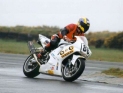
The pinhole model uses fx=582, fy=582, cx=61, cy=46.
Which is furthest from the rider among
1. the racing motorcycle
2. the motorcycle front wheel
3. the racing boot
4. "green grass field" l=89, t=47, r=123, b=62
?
"green grass field" l=89, t=47, r=123, b=62

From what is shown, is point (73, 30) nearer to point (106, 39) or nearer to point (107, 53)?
point (107, 53)

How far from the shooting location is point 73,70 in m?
14.1

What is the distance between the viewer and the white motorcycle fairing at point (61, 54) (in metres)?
14.2

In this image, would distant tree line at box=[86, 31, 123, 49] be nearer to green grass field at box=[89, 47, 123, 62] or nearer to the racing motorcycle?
green grass field at box=[89, 47, 123, 62]

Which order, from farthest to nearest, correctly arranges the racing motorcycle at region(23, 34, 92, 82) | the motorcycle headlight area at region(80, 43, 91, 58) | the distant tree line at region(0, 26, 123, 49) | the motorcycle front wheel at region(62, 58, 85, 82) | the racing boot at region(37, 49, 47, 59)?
the distant tree line at region(0, 26, 123, 49) → the racing boot at region(37, 49, 47, 59) → the motorcycle headlight area at region(80, 43, 91, 58) → the racing motorcycle at region(23, 34, 92, 82) → the motorcycle front wheel at region(62, 58, 85, 82)

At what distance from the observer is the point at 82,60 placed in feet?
45.9

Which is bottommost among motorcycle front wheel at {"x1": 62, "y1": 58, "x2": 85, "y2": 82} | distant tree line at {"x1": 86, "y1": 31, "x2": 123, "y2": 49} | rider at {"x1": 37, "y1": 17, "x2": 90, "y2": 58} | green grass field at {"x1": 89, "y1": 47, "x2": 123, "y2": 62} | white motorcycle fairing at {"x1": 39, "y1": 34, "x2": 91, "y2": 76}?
motorcycle front wheel at {"x1": 62, "y1": 58, "x2": 85, "y2": 82}

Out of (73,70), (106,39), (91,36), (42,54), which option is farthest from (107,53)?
(73,70)

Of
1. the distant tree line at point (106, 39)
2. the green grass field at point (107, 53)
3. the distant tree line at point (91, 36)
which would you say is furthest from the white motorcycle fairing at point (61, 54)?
the distant tree line at point (91, 36)

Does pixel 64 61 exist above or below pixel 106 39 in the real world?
below

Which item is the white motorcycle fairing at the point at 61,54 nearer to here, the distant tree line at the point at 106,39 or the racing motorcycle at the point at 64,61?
the racing motorcycle at the point at 64,61

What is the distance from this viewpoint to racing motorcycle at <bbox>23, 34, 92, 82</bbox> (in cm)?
1404

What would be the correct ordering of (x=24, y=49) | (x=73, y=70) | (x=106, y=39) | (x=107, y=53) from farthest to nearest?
(x=106, y=39) < (x=24, y=49) < (x=107, y=53) < (x=73, y=70)

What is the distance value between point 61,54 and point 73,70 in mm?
633
